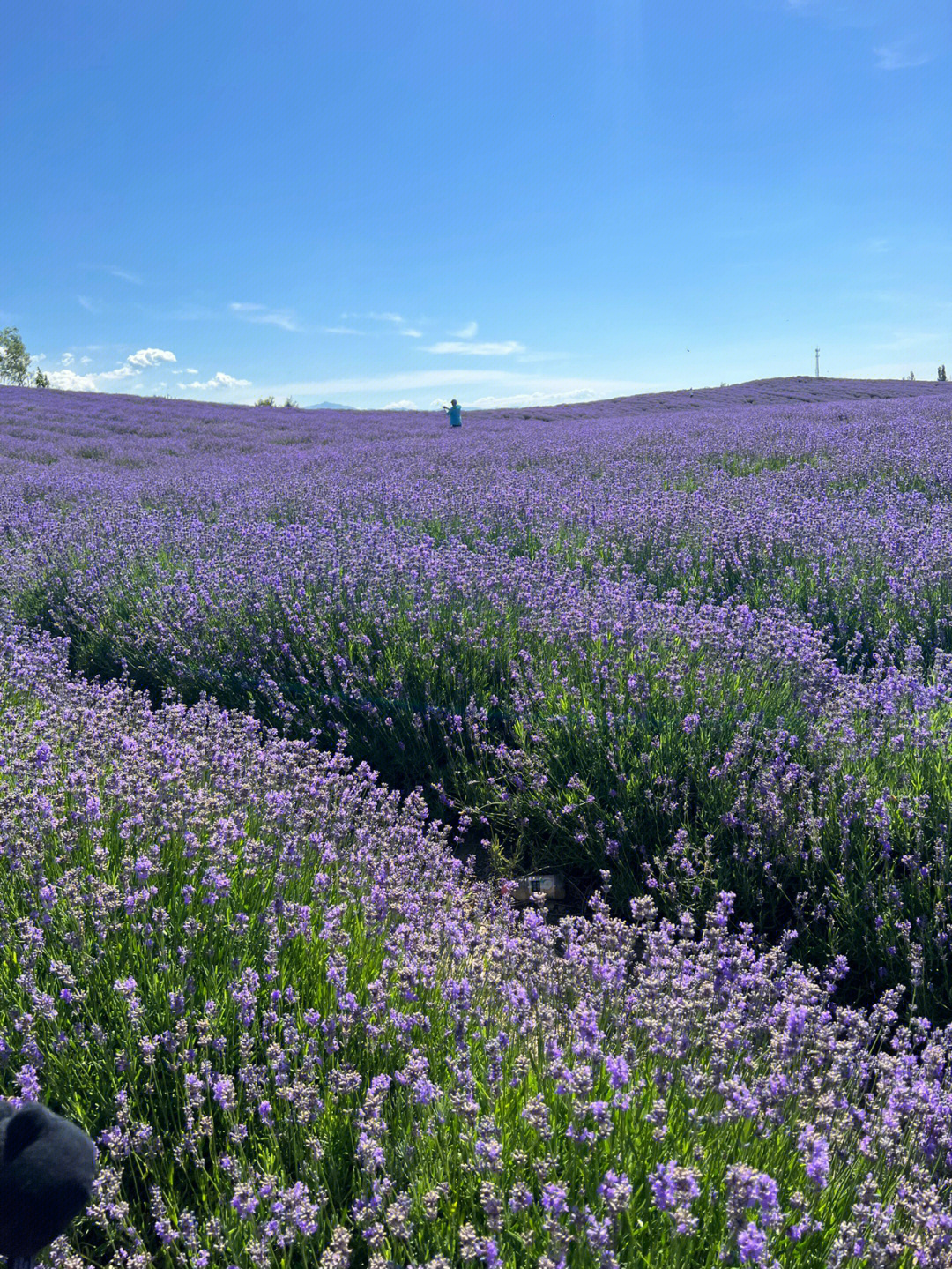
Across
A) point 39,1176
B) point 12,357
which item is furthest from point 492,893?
point 12,357

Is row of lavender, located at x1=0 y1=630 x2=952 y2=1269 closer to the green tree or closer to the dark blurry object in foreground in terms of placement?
the dark blurry object in foreground

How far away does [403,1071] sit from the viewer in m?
1.62

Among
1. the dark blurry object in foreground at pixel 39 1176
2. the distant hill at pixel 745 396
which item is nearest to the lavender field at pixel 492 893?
the dark blurry object in foreground at pixel 39 1176

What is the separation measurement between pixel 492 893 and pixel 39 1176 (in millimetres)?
1892

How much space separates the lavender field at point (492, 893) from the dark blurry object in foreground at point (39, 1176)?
317 millimetres

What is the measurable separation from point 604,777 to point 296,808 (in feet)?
4.03

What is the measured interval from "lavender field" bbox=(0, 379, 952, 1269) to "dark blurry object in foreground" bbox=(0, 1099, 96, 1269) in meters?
0.32

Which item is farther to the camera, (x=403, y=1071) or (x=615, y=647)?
(x=615, y=647)

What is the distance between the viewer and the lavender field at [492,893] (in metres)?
1.47

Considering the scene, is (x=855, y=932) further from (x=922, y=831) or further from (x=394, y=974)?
(x=394, y=974)

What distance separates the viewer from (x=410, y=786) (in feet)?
13.2

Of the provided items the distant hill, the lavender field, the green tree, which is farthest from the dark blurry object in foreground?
the green tree

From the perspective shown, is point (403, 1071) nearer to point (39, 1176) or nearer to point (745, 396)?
point (39, 1176)

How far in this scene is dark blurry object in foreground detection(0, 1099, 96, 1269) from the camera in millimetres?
1082
